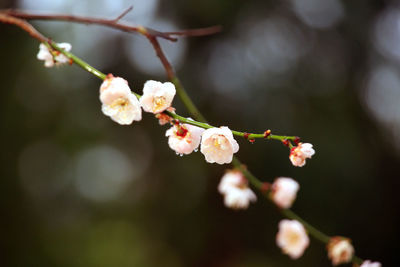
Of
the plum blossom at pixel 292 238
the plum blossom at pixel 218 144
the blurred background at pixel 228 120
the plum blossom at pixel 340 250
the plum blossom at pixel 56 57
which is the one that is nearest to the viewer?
the plum blossom at pixel 218 144

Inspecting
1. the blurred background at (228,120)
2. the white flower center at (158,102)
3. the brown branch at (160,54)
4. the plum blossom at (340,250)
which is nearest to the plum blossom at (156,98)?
the white flower center at (158,102)

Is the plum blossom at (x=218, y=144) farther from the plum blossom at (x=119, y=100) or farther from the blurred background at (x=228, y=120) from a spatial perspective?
the blurred background at (x=228, y=120)

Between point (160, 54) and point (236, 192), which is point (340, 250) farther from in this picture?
point (160, 54)

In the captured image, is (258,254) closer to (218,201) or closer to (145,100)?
(218,201)

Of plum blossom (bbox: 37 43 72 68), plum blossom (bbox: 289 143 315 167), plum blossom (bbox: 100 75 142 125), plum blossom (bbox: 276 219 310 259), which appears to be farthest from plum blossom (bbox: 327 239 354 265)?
plum blossom (bbox: 37 43 72 68)

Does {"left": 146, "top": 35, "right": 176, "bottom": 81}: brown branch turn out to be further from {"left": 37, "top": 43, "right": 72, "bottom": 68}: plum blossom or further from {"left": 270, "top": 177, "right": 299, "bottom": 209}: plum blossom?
{"left": 270, "top": 177, "right": 299, "bottom": 209}: plum blossom

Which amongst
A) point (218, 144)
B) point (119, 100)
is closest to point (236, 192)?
point (218, 144)
